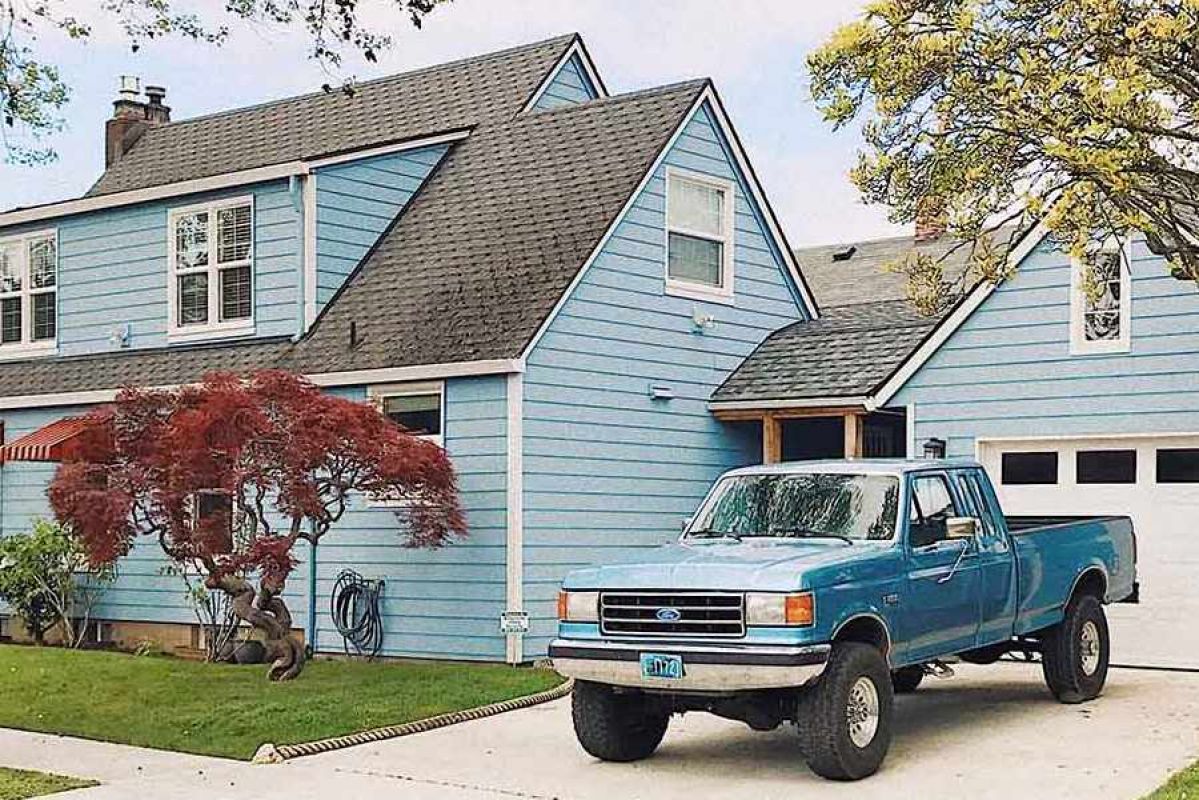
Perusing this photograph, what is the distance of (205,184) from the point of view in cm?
1894

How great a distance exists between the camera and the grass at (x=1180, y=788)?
9195 millimetres

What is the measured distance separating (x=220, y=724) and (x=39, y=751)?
4.52 feet

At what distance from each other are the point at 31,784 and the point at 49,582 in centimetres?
914

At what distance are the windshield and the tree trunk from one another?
4619 millimetres

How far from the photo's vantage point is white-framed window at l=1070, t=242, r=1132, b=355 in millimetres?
15781

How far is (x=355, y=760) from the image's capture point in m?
11.4

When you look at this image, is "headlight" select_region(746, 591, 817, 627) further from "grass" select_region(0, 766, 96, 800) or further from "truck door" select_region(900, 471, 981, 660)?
"grass" select_region(0, 766, 96, 800)

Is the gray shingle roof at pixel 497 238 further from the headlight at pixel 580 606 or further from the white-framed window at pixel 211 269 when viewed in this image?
the headlight at pixel 580 606

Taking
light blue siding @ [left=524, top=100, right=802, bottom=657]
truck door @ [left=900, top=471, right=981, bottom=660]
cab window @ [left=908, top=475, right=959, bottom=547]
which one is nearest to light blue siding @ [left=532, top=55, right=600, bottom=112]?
light blue siding @ [left=524, top=100, right=802, bottom=657]

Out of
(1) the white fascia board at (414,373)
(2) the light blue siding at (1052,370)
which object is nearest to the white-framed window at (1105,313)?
(2) the light blue siding at (1052,370)

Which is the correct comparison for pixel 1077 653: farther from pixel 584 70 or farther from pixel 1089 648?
pixel 584 70

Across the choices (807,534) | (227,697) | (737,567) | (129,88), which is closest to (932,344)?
(807,534)

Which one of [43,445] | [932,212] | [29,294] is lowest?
[43,445]

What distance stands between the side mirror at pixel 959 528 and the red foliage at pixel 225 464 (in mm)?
5358
